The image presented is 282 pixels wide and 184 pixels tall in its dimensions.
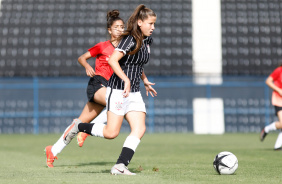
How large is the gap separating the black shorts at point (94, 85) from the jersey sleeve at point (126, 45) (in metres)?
1.68

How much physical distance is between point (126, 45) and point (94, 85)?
1807 mm

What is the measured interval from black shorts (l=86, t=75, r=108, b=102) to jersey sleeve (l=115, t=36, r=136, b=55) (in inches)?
66.1

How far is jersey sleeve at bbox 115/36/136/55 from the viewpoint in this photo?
5.91 m

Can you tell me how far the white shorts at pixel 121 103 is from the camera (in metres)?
6.02

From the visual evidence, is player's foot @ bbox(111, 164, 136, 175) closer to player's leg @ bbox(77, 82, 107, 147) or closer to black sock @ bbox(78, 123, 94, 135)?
black sock @ bbox(78, 123, 94, 135)

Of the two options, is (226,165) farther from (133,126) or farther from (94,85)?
(94,85)

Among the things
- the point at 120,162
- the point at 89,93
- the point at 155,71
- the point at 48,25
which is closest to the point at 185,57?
the point at 155,71

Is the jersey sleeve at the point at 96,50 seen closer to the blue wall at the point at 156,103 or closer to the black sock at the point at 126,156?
the black sock at the point at 126,156

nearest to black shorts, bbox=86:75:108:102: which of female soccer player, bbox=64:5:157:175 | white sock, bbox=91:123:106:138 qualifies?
white sock, bbox=91:123:106:138

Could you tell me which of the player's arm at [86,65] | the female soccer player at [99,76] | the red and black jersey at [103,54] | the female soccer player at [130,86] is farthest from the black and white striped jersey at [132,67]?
the red and black jersey at [103,54]

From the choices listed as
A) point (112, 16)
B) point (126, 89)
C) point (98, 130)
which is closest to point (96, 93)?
point (112, 16)

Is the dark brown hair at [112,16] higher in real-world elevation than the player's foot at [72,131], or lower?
higher

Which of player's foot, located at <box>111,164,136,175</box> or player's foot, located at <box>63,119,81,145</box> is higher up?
player's foot, located at <box>63,119,81,145</box>

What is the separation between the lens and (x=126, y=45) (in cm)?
592
